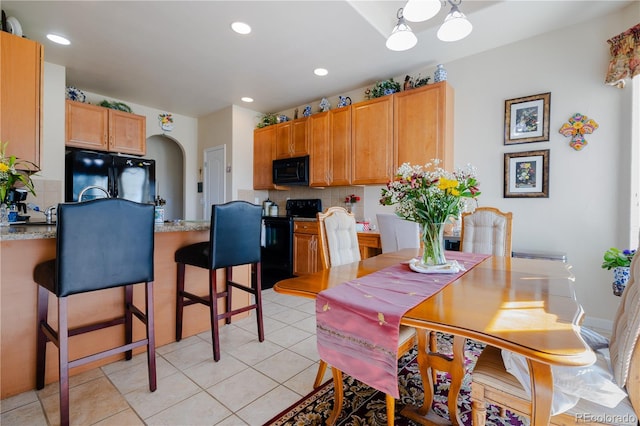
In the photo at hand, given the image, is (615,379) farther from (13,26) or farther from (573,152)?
(13,26)

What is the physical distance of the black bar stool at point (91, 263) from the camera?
54.8 inches

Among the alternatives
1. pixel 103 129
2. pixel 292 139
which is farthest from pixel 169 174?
pixel 292 139

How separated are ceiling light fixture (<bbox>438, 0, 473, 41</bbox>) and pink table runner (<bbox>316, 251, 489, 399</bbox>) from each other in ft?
4.65

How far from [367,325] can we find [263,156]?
4296 mm

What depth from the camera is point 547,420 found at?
2.73 feet

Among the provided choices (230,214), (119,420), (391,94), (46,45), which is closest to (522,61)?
(391,94)

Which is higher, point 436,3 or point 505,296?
point 436,3

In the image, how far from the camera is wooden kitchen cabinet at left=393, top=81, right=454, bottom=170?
316 centimetres

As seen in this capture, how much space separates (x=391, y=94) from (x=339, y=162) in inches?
41.5

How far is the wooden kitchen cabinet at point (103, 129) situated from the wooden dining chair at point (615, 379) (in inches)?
184

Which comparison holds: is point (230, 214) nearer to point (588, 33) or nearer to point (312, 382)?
point (312, 382)

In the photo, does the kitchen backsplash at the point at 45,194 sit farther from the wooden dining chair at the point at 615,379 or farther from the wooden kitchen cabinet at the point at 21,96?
the wooden dining chair at the point at 615,379

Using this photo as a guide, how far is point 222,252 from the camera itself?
2039 millimetres

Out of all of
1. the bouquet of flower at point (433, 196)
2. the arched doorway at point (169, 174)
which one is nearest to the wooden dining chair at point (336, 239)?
the bouquet of flower at point (433, 196)
